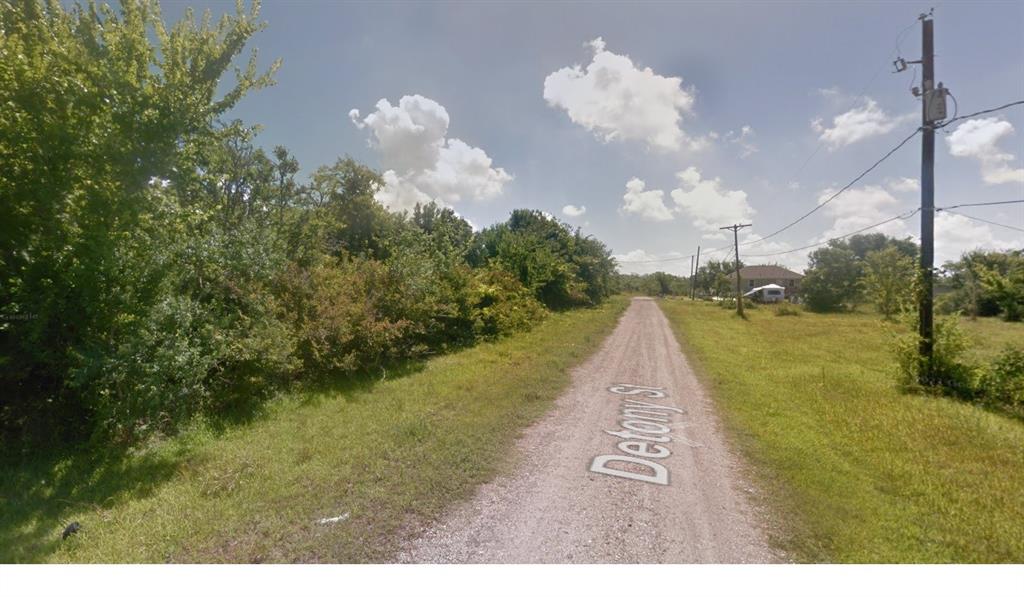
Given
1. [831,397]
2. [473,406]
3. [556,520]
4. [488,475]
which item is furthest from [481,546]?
[831,397]

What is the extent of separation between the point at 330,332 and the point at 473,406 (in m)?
4.02

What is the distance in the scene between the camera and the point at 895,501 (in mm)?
3672

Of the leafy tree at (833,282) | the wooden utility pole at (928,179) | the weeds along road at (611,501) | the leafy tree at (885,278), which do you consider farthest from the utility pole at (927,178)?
the leafy tree at (833,282)

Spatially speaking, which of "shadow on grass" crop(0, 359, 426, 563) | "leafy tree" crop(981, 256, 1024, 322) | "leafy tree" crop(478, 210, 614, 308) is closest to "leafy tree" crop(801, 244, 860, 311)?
"leafy tree" crop(478, 210, 614, 308)

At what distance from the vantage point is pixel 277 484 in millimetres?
3910

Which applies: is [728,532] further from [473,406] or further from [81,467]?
[81,467]

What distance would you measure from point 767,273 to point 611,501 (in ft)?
242

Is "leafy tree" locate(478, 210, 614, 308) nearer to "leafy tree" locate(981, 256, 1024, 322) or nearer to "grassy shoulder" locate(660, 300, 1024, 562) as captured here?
"grassy shoulder" locate(660, 300, 1024, 562)

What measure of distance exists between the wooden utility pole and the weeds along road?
6.15 metres

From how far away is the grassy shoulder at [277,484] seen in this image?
3.00 meters

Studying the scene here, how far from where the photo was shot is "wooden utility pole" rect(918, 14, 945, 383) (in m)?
7.62

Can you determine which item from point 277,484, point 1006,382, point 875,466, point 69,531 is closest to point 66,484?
point 69,531

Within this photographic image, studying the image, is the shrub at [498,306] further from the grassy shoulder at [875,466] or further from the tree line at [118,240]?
the grassy shoulder at [875,466]

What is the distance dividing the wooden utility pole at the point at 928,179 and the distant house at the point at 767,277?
192 ft
